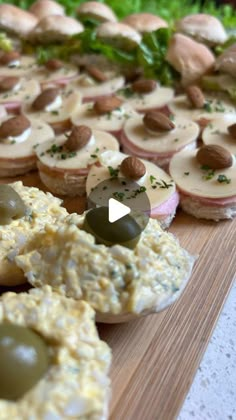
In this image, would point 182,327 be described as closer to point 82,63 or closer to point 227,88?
point 227,88

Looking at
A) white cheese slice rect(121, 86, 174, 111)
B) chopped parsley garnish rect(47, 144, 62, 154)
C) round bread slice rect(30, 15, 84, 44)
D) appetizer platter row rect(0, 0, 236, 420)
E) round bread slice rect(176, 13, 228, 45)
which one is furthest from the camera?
round bread slice rect(30, 15, 84, 44)

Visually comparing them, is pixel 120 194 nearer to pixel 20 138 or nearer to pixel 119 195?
pixel 119 195

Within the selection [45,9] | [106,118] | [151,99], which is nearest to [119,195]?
[106,118]

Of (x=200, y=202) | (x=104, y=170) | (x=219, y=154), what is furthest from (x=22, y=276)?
(x=219, y=154)

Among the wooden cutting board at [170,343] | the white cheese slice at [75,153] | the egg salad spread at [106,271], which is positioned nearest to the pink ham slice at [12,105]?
the white cheese slice at [75,153]

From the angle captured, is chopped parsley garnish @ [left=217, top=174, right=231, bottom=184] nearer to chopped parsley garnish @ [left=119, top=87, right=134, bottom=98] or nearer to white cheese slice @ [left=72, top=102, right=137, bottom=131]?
white cheese slice @ [left=72, top=102, right=137, bottom=131]

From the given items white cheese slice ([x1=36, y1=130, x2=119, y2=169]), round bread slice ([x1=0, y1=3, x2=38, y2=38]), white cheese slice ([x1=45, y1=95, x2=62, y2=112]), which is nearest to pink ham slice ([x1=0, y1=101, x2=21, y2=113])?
white cheese slice ([x1=45, y1=95, x2=62, y2=112])
